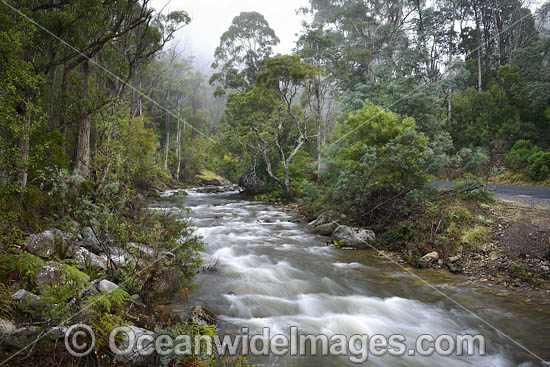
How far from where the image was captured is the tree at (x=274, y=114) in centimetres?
1677

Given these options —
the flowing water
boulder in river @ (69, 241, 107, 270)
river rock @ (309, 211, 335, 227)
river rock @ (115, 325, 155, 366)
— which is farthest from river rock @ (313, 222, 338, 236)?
river rock @ (115, 325, 155, 366)

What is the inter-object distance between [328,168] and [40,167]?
352 inches

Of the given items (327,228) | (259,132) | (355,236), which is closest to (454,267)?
(355,236)

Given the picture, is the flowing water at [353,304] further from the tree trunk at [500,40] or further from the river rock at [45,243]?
the tree trunk at [500,40]

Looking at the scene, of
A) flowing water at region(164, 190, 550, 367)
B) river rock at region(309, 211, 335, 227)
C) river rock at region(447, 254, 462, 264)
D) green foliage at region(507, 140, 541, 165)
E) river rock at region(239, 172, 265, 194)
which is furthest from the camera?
river rock at region(239, 172, 265, 194)

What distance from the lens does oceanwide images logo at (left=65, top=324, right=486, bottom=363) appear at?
2705 millimetres

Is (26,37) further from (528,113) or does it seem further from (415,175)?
(528,113)

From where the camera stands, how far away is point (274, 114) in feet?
60.4

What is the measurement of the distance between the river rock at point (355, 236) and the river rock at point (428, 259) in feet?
5.60

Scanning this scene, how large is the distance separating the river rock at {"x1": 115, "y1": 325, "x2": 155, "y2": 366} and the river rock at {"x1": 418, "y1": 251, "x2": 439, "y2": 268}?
5.59m

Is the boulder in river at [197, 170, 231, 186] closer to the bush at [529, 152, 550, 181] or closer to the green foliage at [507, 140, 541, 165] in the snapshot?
the green foliage at [507, 140, 541, 165]

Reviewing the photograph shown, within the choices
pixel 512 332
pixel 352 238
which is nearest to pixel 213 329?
pixel 512 332

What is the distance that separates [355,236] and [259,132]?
36.4 feet

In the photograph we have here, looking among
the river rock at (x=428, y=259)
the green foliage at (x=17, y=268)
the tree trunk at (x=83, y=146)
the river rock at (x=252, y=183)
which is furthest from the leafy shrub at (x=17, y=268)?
the river rock at (x=252, y=183)
